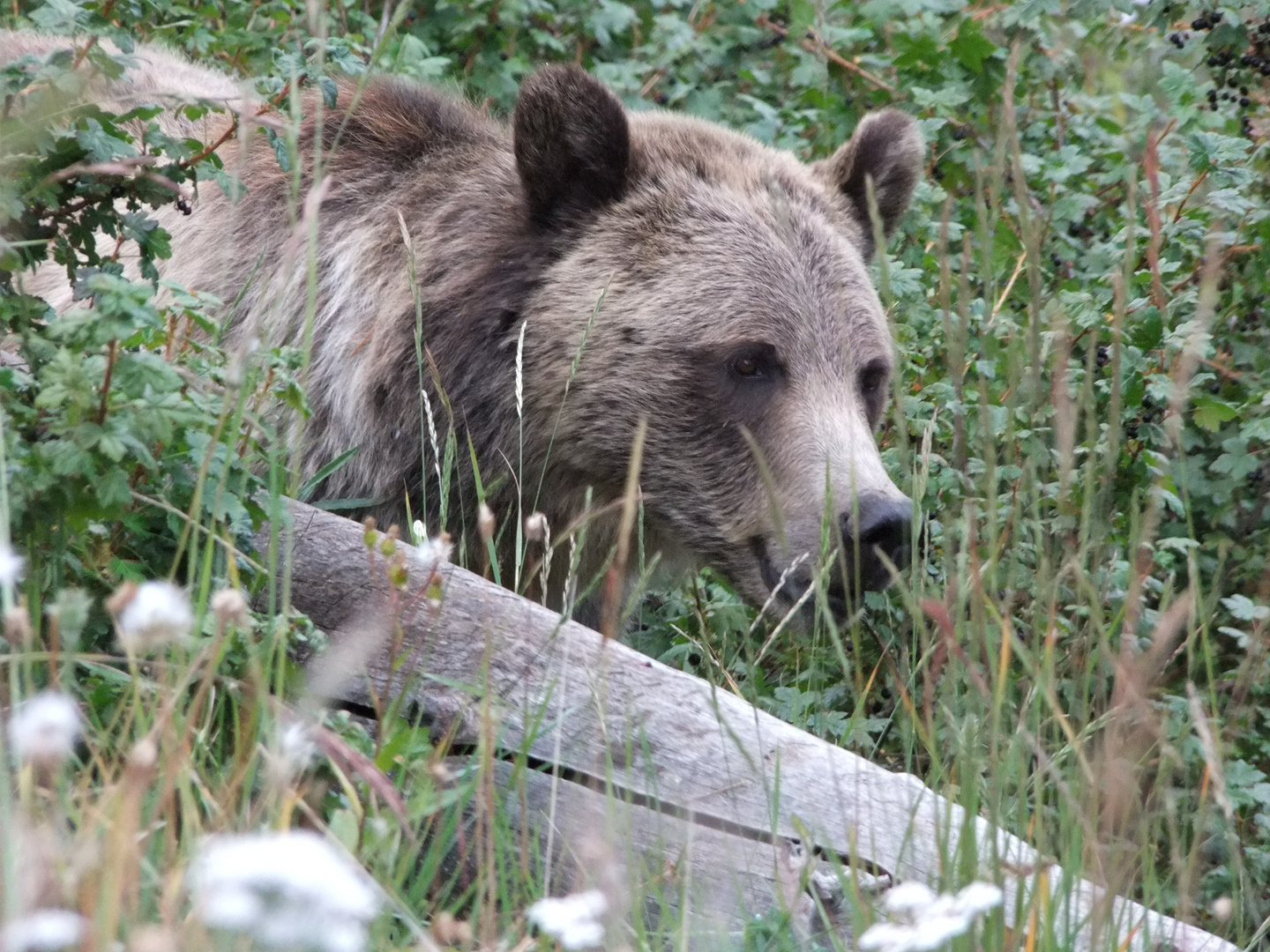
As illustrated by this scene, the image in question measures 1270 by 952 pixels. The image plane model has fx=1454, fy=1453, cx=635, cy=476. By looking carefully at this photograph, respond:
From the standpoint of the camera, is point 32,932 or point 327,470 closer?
point 32,932

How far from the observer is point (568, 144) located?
3932 millimetres

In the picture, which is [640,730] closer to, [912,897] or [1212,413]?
[912,897]

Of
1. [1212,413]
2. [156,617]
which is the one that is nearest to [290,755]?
[156,617]

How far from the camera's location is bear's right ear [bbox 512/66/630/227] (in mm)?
3805

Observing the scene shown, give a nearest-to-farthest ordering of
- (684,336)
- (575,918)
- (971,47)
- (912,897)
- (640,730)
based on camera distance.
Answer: (575,918), (912,897), (640,730), (684,336), (971,47)

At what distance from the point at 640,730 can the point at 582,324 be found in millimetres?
1737

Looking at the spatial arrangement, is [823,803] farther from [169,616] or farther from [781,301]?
[781,301]

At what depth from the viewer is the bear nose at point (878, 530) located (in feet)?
11.1

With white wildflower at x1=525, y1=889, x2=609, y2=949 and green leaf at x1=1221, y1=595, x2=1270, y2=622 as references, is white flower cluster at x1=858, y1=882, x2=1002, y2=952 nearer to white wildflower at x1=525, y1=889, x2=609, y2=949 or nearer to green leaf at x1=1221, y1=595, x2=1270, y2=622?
white wildflower at x1=525, y1=889, x2=609, y2=949

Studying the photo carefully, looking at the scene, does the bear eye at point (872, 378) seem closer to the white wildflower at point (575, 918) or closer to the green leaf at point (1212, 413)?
the green leaf at point (1212, 413)

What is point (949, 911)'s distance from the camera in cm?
147

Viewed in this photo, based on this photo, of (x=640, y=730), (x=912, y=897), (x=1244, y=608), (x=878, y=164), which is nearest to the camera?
(x=912, y=897)

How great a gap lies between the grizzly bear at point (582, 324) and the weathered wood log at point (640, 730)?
1.02 metres

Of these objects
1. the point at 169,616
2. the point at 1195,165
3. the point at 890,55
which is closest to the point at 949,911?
the point at 169,616
